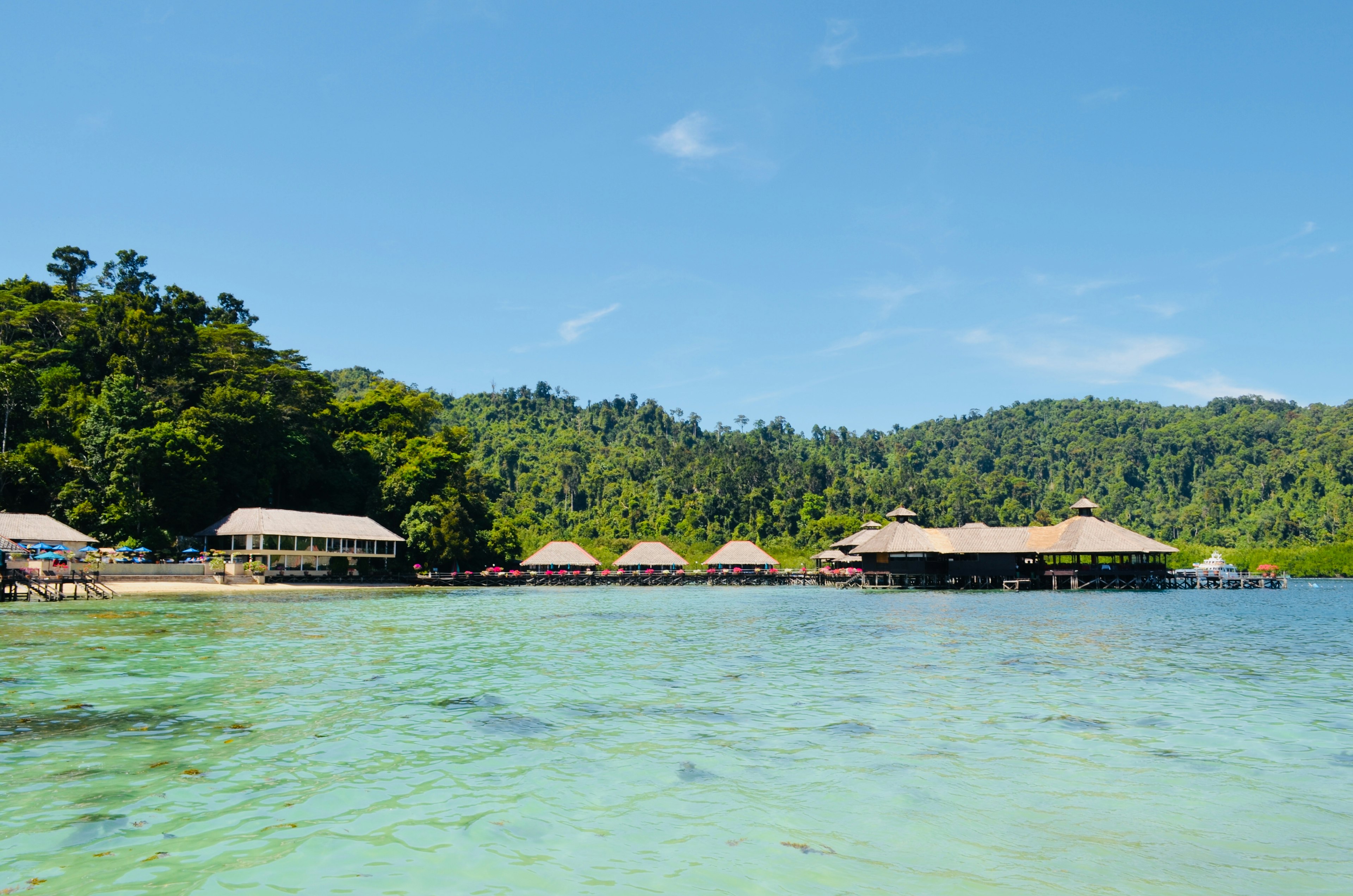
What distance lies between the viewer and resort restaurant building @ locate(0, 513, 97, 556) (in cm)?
3959

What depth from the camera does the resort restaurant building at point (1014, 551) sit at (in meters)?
50.5

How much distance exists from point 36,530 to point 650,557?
37527 mm

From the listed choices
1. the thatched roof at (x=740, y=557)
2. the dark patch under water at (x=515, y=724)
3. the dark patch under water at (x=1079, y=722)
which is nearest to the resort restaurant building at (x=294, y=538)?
the thatched roof at (x=740, y=557)

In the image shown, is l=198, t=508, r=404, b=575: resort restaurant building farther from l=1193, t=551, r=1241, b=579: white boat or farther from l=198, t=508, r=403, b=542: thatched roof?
l=1193, t=551, r=1241, b=579: white boat

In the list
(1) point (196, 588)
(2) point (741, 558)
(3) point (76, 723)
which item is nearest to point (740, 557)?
(2) point (741, 558)

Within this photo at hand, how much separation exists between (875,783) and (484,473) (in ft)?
310

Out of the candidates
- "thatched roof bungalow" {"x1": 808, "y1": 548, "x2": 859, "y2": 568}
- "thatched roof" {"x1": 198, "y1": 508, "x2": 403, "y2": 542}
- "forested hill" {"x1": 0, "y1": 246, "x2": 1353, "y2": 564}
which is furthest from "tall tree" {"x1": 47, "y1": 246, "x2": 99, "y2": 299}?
"thatched roof bungalow" {"x1": 808, "y1": 548, "x2": 859, "y2": 568}

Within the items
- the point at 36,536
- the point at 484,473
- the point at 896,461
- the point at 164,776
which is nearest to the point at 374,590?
the point at 36,536

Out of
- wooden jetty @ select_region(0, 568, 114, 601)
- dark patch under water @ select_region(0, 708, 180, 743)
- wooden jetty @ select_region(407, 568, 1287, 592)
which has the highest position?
wooden jetty @ select_region(0, 568, 114, 601)

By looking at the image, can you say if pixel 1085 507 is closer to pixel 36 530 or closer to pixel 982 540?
pixel 982 540

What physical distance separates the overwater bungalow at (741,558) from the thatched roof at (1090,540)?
1924 cm

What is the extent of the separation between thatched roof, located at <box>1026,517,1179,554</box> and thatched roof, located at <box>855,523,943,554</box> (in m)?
6.29

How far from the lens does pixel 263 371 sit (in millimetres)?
61031

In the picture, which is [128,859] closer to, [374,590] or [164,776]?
[164,776]
